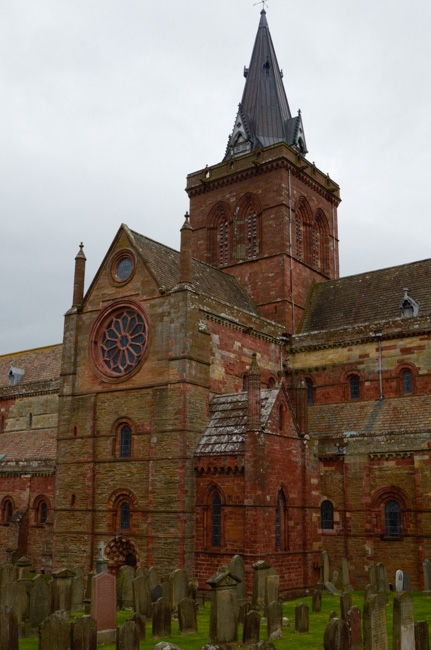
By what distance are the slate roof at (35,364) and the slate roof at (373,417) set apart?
19.2m

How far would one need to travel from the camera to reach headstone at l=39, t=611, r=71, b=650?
13992 millimetres

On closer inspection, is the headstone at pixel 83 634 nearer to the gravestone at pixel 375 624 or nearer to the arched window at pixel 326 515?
the gravestone at pixel 375 624

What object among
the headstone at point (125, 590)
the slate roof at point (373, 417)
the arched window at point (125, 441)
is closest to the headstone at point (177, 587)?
the headstone at point (125, 590)

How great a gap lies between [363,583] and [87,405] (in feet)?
46.9

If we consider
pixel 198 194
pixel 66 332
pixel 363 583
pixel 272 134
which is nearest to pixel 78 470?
pixel 66 332

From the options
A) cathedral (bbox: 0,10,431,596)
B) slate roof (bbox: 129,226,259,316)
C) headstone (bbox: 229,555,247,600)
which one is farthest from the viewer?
slate roof (bbox: 129,226,259,316)

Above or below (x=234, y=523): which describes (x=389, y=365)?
above

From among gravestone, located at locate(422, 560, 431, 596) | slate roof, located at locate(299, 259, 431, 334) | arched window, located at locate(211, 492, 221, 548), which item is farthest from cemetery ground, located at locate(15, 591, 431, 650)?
slate roof, located at locate(299, 259, 431, 334)

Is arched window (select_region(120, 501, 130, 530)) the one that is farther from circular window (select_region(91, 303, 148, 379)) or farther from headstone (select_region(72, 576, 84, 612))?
headstone (select_region(72, 576, 84, 612))

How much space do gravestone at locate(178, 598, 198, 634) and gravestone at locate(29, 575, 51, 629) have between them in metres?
4.03

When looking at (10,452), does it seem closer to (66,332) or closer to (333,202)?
(66,332)

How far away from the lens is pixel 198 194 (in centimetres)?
4369

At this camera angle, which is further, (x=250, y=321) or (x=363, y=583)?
(x=250, y=321)

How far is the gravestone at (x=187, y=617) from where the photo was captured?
18.3m
